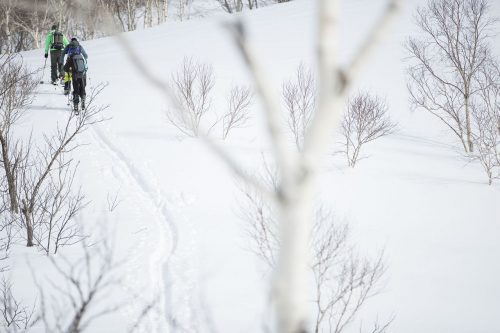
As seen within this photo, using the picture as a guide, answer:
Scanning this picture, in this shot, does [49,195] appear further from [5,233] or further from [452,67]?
[452,67]

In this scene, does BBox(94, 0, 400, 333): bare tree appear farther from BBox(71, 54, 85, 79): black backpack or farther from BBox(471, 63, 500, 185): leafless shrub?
BBox(471, 63, 500, 185): leafless shrub

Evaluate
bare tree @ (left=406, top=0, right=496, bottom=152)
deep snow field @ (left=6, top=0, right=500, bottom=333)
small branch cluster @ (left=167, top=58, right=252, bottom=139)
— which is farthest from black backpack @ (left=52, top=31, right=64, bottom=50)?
bare tree @ (left=406, top=0, right=496, bottom=152)

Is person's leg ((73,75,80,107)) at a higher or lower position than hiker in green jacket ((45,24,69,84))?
lower

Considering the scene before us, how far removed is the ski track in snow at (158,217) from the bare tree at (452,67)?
9.91 metres

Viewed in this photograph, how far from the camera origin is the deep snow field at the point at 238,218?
596cm

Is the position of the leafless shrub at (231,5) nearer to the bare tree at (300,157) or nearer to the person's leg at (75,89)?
the person's leg at (75,89)

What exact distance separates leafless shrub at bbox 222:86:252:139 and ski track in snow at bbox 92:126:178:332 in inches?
138

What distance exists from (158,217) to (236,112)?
20.4 feet

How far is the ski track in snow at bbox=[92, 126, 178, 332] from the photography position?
6191mm

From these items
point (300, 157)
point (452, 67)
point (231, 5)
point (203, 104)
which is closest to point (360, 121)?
point (203, 104)

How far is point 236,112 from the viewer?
13.5 meters

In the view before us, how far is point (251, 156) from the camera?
11430 mm

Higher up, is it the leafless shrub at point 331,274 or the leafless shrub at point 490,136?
the leafless shrub at point 490,136

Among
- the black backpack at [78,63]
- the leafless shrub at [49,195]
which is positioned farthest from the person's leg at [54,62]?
the leafless shrub at [49,195]
